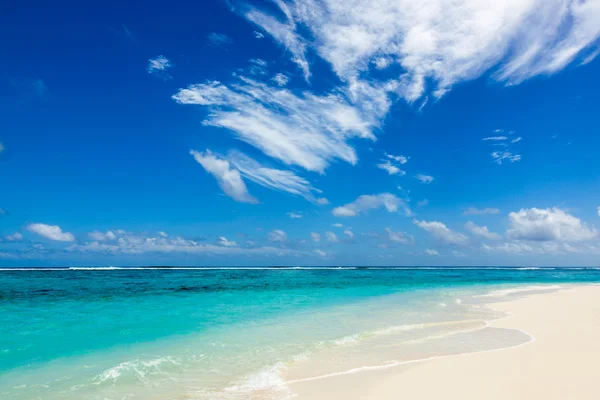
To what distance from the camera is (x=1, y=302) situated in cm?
1708

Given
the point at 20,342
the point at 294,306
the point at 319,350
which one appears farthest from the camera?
the point at 294,306

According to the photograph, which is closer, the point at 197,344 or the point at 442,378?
the point at 442,378

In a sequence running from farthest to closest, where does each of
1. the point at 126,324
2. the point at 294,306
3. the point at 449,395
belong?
the point at 294,306 → the point at 126,324 → the point at 449,395

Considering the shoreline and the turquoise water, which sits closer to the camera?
the shoreline

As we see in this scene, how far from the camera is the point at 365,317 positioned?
42.9ft

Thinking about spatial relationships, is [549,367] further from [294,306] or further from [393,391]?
[294,306]

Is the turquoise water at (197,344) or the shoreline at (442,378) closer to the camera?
the shoreline at (442,378)

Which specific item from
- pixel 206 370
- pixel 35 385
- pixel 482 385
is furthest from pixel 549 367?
pixel 35 385

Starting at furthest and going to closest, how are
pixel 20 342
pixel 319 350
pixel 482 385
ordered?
pixel 20 342 < pixel 319 350 < pixel 482 385

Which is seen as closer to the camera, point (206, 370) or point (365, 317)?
point (206, 370)

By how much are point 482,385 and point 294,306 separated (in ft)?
39.3

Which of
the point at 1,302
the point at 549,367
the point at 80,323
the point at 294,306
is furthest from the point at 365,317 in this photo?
the point at 1,302

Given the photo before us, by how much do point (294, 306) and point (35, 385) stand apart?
38.7 feet

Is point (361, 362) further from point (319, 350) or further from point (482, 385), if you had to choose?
point (482, 385)
